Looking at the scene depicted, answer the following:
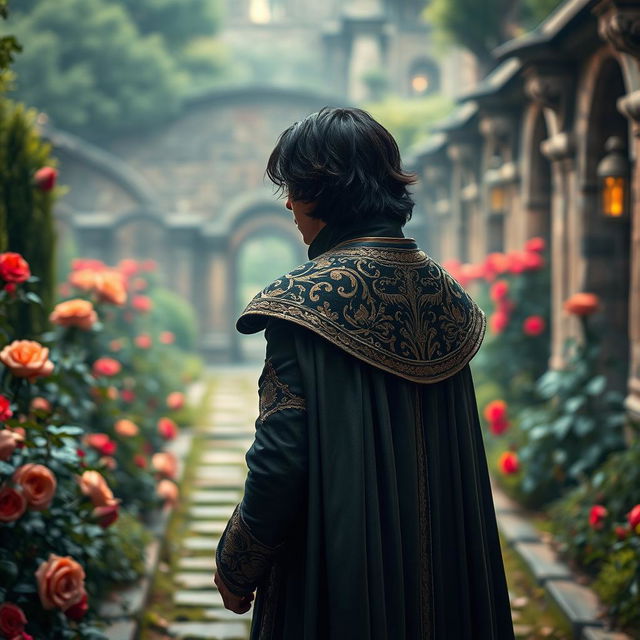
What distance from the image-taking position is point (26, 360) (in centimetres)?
338

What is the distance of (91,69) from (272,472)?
72.4ft

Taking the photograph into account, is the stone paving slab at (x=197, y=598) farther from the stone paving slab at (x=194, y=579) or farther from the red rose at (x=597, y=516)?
the red rose at (x=597, y=516)

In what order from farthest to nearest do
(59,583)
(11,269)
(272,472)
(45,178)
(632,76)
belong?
(632,76) → (45,178) → (11,269) → (59,583) → (272,472)

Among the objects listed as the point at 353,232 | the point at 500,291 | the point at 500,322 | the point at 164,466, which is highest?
the point at 500,291

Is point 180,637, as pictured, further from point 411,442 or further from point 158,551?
point 411,442

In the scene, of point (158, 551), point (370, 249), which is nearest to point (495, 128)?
point (158, 551)

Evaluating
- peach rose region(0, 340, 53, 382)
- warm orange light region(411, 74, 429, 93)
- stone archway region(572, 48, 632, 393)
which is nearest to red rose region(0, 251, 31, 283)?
peach rose region(0, 340, 53, 382)

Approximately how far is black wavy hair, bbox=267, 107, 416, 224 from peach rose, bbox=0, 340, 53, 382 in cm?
139

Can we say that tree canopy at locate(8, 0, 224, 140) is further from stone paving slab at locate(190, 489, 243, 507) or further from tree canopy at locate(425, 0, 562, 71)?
stone paving slab at locate(190, 489, 243, 507)

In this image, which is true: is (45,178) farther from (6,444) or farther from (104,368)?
(6,444)

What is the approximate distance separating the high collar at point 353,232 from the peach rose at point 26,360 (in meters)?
1.36

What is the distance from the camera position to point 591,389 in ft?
19.3

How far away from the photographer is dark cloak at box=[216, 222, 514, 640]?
223cm

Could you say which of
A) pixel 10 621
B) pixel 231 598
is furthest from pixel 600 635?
Answer: pixel 10 621
